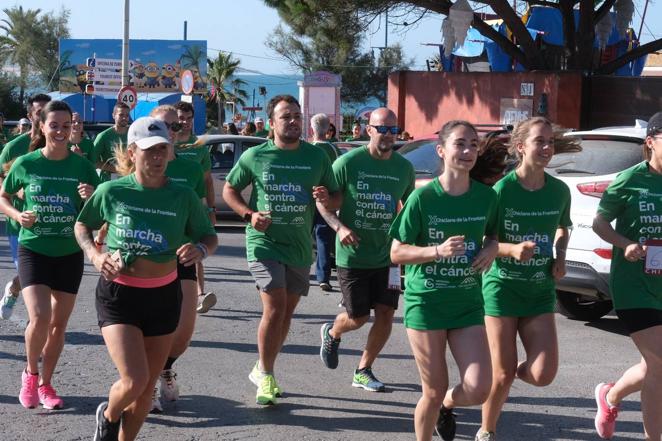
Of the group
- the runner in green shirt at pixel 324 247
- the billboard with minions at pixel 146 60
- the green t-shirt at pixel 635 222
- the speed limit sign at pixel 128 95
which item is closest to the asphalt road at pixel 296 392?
the green t-shirt at pixel 635 222

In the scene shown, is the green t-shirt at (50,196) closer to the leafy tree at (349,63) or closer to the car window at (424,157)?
the car window at (424,157)

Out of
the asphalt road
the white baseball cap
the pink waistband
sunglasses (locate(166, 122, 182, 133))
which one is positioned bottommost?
the asphalt road

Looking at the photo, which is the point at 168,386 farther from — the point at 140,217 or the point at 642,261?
the point at 642,261

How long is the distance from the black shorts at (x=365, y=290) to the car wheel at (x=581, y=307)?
349cm

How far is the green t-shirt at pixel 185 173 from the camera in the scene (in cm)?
719

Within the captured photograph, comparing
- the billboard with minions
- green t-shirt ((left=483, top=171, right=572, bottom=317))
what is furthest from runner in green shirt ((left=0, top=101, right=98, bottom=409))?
the billboard with minions

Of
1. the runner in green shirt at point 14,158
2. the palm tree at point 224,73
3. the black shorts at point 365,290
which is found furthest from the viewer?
the palm tree at point 224,73

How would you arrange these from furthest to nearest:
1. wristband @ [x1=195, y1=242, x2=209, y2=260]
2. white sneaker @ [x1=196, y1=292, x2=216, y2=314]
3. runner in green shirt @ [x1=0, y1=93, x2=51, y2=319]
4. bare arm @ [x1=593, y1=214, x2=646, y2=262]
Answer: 1. white sneaker @ [x1=196, y1=292, x2=216, y2=314]
2. runner in green shirt @ [x1=0, y1=93, x2=51, y2=319]
3. bare arm @ [x1=593, y1=214, x2=646, y2=262]
4. wristband @ [x1=195, y1=242, x2=209, y2=260]

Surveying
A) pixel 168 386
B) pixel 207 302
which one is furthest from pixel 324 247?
pixel 168 386

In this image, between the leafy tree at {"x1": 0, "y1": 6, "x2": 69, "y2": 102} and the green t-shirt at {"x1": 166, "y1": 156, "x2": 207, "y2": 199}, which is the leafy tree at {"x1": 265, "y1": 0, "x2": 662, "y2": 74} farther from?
the leafy tree at {"x1": 0, "y1": 6, "x2": 69, "y2": 102}

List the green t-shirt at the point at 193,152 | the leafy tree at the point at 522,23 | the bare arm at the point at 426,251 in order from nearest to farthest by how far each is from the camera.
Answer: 1. the bare arm at the point at 426,251
2. the green t-shirt at the point at 193,152
3. the leafy tree at the point at 522,23

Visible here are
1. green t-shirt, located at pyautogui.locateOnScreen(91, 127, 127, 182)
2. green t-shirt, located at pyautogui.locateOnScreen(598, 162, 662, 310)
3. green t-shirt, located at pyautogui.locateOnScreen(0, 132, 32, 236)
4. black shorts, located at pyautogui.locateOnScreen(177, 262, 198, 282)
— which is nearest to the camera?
green t-shirt, located at pyautogui.locateOnScreen(598, 162, 662, 310)

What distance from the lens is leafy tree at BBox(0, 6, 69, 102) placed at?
74812mm

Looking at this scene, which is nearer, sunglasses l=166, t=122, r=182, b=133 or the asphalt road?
the asphalt road
